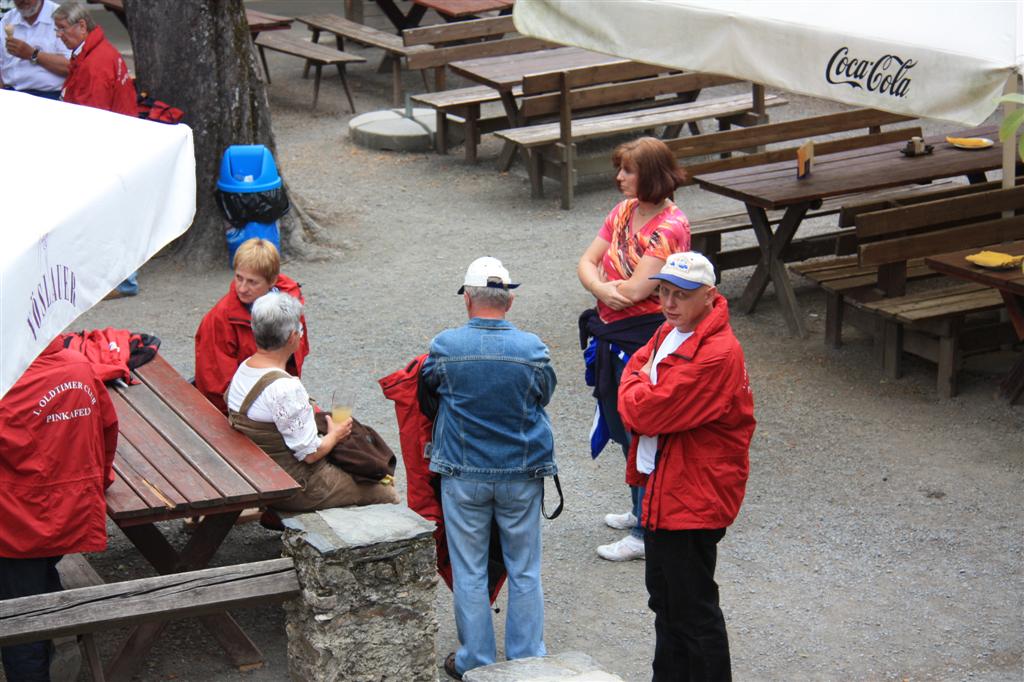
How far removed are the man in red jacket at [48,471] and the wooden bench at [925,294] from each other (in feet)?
14.8

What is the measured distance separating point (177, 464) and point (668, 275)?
1.98 m

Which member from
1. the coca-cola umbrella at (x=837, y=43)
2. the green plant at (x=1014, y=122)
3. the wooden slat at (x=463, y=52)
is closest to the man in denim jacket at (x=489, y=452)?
the green plant at (x=1014, y=122)

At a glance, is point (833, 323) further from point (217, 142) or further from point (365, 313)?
point (217, 142)

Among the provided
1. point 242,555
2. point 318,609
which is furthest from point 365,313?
point 318,609

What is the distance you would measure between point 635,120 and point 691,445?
7.73m

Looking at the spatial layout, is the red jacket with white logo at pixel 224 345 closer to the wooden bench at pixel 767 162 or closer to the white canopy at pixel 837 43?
the white canopy at pixel 837 43

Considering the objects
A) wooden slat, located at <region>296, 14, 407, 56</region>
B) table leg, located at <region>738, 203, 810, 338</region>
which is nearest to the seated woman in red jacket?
table leg, located at <region>738, 203, 810, 338</region>

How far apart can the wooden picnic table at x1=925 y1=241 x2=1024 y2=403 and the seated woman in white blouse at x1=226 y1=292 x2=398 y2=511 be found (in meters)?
3.37

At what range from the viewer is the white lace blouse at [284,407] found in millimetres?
5008

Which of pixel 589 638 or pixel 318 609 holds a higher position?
pixel 318 609

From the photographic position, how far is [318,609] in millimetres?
4387

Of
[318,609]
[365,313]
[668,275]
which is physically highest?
[668,275]

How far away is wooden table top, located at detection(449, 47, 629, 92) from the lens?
11.8 m

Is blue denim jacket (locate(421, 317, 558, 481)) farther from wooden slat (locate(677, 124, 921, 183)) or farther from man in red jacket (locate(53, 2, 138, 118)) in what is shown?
man in red jacket (locate(53, 2, 138, 118))
